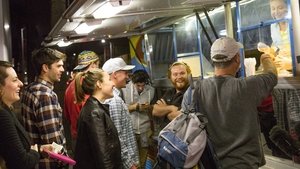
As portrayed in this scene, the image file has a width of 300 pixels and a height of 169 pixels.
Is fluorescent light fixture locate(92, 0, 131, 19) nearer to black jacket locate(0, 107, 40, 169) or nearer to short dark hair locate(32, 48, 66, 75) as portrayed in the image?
short dark hair locate(32, 48, 66, 75)

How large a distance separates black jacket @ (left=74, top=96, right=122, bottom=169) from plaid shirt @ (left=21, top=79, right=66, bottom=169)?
0.36 metres

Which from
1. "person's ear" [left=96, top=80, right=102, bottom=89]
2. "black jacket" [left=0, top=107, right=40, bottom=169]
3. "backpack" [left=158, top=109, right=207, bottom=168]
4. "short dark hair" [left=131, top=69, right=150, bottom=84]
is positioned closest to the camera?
"backpack" [left=158, top=109, right=207, bottom=168]

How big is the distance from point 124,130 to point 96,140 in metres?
0.53

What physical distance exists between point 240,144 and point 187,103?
18.2 inches

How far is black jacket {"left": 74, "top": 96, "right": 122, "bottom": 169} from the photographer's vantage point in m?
2.89

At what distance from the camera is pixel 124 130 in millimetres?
3375

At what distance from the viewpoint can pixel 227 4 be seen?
11.3 feet

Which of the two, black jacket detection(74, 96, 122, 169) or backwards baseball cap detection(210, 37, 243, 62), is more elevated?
backwards baseball cap detection(210, 37, 243, 62)

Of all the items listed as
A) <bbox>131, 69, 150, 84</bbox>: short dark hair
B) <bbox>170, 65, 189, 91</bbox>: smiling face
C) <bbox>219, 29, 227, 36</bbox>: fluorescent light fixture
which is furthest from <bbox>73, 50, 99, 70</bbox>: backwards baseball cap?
<bbox>219, 29, 227, 36</bbox>: fluorescent light fixture

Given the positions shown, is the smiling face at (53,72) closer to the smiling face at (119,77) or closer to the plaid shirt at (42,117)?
the plaid shirt at (42,117)

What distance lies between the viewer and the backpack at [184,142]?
89.4 inches

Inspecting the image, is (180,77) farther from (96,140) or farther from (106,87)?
(96,140)

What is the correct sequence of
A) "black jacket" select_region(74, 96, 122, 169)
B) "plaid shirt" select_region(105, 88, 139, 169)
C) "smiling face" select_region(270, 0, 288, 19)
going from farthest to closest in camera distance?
"plaid shirt" select_region(105, 88, 139, 169)
"black jacket" select_region(74, 96, 122, 169)
"smiling face" select_region(270, 0, 288, 19)

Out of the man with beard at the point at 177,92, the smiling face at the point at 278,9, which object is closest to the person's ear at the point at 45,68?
the man with beard at the point at 177,92
